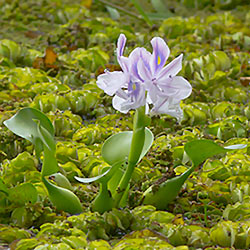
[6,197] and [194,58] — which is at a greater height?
[6,197]

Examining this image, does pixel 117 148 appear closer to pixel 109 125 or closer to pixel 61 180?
pixel 61 180

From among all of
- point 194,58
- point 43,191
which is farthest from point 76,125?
point 194,58

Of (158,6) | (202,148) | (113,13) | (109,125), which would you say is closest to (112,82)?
(202,148)

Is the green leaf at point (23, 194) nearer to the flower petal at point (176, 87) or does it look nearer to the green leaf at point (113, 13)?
the flower petal at point (176, 87)

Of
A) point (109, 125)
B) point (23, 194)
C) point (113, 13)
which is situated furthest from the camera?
point (113, 13)

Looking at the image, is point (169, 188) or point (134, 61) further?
point (169, 188)

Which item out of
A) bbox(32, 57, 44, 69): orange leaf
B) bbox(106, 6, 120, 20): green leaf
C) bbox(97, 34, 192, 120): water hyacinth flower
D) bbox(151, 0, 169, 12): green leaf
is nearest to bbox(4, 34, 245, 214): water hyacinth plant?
bbox(97, 34, 192, 120): water hyacinth flower

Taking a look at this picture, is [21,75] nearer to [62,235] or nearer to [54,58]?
[54,58]
